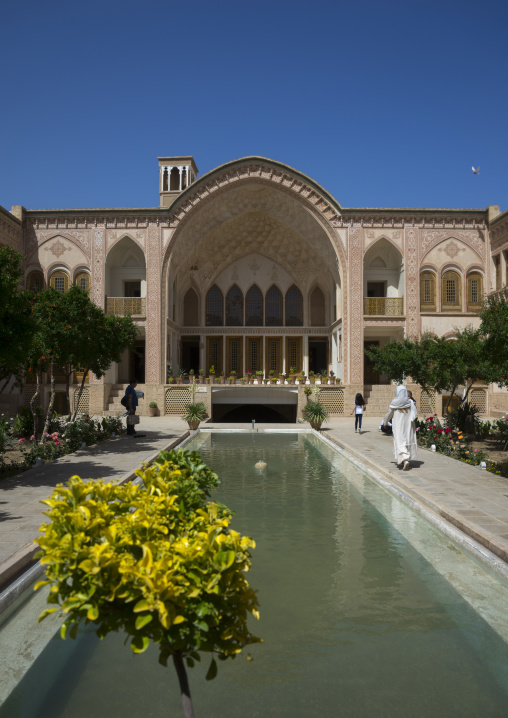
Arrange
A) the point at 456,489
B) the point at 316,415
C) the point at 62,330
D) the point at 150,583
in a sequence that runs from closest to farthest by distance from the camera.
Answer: the point at 150,583 → the point at 456,489 → the point at 62,330 → the point at 316,415

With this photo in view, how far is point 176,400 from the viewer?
23391 millimetres

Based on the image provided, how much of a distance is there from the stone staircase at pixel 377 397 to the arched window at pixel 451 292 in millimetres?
4550

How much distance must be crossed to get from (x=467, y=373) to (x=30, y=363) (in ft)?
32.4

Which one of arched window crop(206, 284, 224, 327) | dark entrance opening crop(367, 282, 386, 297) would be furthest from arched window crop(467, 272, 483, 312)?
arched window crop(206, 284, 224, 327)

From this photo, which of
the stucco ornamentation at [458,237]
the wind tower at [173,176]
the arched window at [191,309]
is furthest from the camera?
the arched window at [191,309]

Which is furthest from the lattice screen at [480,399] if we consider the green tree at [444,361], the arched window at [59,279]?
the arched window at [59,279]

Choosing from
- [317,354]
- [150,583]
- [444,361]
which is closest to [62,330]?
[444,361]

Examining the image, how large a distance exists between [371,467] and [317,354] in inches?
772

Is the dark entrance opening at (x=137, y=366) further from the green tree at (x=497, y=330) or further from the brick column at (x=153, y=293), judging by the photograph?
the green tree at (x=497, y=330)

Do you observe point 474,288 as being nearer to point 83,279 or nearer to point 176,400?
point 176,400

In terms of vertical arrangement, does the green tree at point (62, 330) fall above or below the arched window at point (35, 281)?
below

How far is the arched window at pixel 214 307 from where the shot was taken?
95.9ft

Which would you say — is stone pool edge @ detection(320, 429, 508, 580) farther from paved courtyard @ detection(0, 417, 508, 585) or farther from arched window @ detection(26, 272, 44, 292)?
arched window @ detection(26, 272, 44, 292)

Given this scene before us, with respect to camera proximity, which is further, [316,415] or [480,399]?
[480,399]
